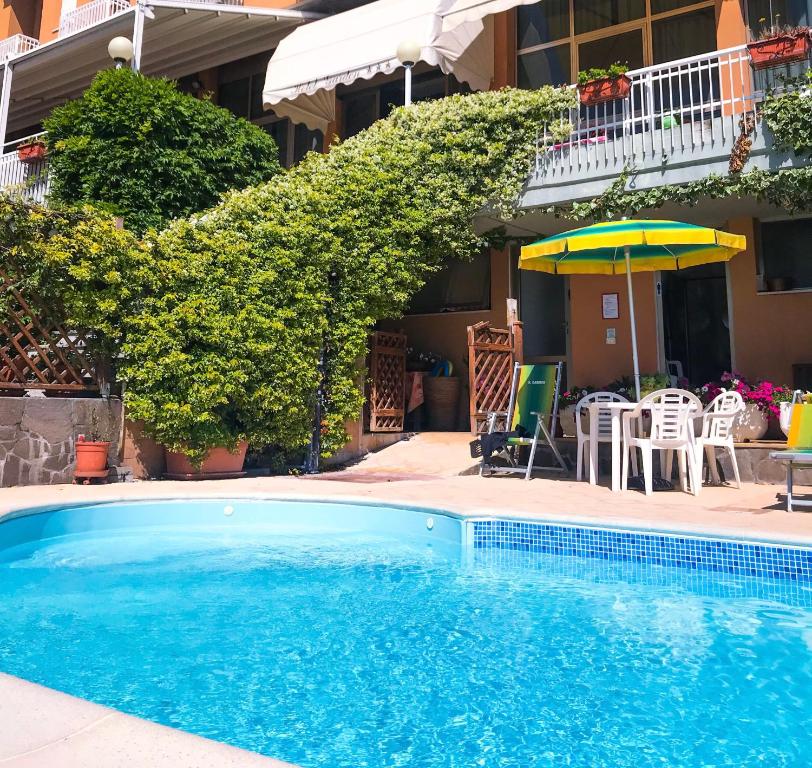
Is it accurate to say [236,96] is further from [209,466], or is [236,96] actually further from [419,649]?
[419,649]

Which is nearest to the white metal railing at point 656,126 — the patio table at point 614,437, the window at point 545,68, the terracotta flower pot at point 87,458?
the window at point 545,68

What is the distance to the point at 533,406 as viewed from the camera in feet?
27.2

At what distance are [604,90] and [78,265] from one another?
21.5 feet

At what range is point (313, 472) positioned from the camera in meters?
8.48

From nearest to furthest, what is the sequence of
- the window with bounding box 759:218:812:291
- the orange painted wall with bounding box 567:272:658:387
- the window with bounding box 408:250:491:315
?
the window with bounding box 759:218:812:291 → the orange painted wall with bounding box 567:272:658:387 → the window with bounding box 408:250:491:315

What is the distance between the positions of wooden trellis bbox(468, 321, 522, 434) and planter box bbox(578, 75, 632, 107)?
303 cm

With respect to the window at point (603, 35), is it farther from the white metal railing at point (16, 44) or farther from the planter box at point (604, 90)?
the white metal railing at point (16, 44)

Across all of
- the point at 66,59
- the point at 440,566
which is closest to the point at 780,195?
the point at 440,566

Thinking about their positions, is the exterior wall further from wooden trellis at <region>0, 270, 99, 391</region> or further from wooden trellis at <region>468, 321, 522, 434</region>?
wooden trellis at <region>0, 270, 99, 391</region>

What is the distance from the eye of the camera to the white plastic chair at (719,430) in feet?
21.5

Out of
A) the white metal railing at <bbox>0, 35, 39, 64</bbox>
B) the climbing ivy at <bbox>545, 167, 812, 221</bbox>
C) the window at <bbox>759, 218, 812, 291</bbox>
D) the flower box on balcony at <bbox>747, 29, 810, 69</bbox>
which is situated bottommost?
the window at <bbox>759, 218, 812, 291</bbox>

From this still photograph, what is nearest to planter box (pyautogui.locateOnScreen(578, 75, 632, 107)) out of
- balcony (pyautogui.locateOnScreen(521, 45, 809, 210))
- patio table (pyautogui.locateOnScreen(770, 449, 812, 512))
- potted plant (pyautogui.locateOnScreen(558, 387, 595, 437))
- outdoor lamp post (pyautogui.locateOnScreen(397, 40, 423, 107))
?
balcony (pyautogui.locateOnScreen(521, 45, 809, 210))

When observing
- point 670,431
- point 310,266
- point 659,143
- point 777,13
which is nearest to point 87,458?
point 310,266

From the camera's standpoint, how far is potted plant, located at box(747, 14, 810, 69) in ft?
23.5
